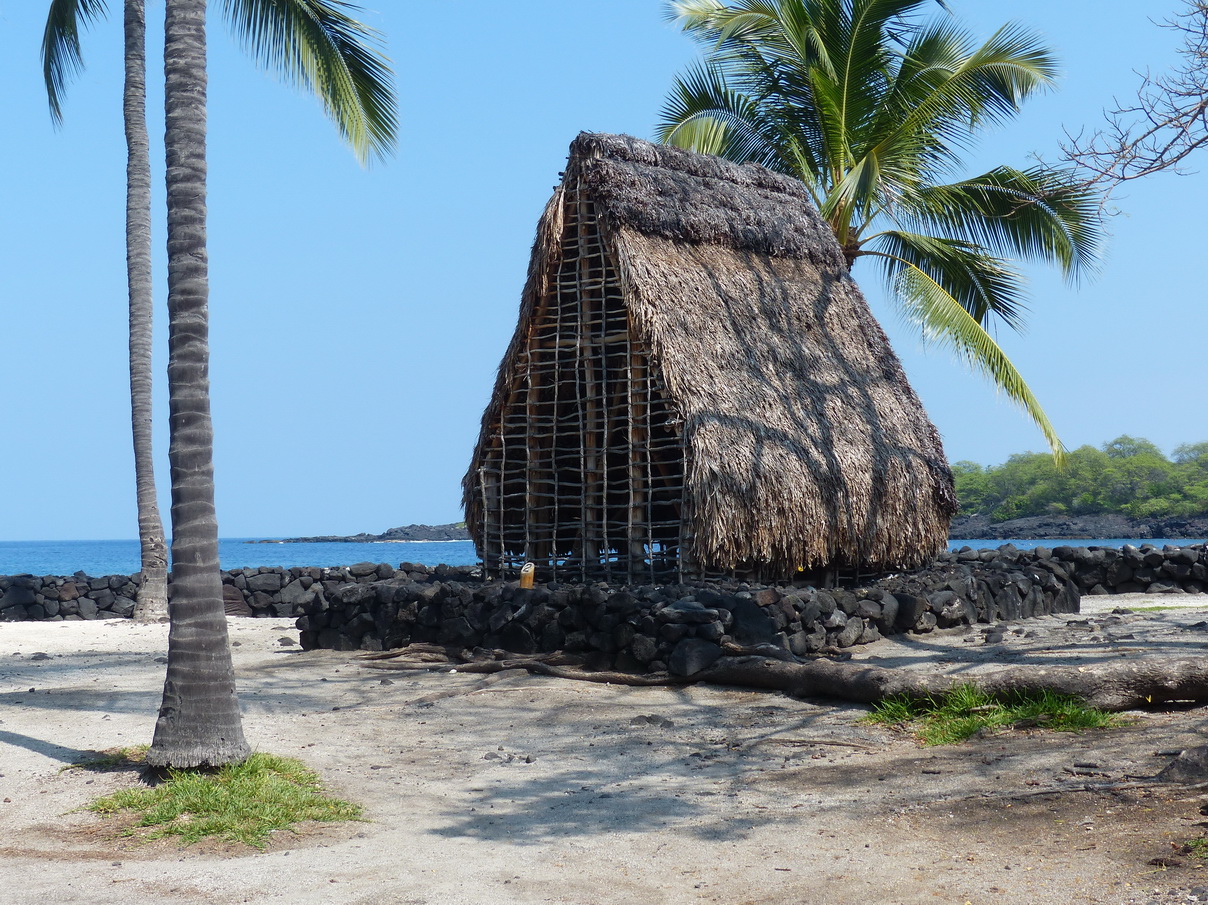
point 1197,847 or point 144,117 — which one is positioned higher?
point 144,117

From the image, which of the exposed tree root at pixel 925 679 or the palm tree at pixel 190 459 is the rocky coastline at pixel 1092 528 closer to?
the exposed tree root at pixel 925 679

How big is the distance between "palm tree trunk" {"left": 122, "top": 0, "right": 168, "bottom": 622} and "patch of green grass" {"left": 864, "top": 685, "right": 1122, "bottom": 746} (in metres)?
11.7

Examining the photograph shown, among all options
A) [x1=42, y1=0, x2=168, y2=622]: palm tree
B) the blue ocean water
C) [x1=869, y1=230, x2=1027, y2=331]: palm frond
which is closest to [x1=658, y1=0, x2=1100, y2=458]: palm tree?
[x1=869, y1=230, x2=1027, y2=331]: palm frond

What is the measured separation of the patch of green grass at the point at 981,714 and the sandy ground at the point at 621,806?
0.44 feet

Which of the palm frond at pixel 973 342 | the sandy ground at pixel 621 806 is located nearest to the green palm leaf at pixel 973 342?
the palm frond at pixel 973 342

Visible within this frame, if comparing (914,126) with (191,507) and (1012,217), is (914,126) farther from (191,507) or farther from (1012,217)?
(191,507)

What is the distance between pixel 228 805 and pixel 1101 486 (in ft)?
207

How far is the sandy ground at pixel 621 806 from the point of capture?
428cm

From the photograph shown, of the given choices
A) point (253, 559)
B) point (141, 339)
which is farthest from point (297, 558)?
point (141, 339)

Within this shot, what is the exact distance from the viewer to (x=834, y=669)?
7812 millimetres

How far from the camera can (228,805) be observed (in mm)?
5344

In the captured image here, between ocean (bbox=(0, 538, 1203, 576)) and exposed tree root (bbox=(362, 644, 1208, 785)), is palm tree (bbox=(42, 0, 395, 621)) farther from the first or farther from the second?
ocean (bbox=(0, 538, 1203, 576))

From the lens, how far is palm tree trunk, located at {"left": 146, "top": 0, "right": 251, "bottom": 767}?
5.91m

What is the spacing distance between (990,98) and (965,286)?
3.07 meters
